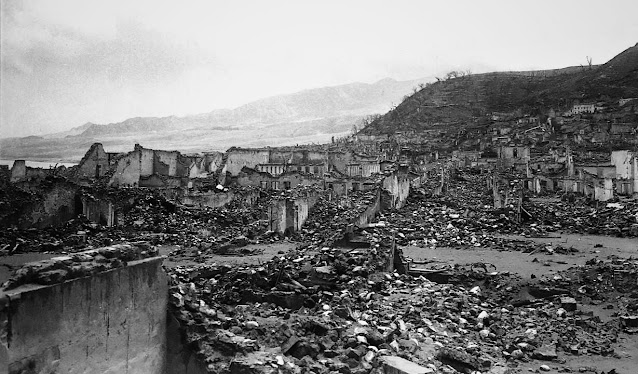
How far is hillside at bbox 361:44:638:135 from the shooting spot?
277 ft

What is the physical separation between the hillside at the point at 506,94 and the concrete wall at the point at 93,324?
8180 cm

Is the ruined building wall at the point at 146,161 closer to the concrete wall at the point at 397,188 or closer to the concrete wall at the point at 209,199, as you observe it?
the concrete wall at the point at 209,199

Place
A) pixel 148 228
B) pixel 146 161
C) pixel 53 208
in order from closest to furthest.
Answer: pixel 53 208, pixel 148 228, pixel 146 161

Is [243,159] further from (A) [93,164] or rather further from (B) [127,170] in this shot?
(A) [93,164]

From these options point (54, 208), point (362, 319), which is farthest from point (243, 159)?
point (362, 319)

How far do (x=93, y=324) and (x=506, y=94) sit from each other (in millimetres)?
108132

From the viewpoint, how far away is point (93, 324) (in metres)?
4.63

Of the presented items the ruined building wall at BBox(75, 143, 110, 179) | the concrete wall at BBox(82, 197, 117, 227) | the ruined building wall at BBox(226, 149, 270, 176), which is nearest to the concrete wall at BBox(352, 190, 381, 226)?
the concrete wall at BBox(82, 197, 117, 227)

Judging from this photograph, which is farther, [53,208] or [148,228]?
[148,228]

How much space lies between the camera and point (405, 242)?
18.0 m

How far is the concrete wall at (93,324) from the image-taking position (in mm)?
4055

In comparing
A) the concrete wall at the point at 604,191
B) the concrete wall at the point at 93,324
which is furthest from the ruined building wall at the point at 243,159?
the concrete wall at the point at 93,324

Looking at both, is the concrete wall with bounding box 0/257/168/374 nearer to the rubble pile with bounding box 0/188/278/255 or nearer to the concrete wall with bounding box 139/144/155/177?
the rubble pile with bounding box 0/188/278/255

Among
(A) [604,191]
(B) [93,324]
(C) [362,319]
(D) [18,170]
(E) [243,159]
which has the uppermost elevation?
(E) [243,159]
